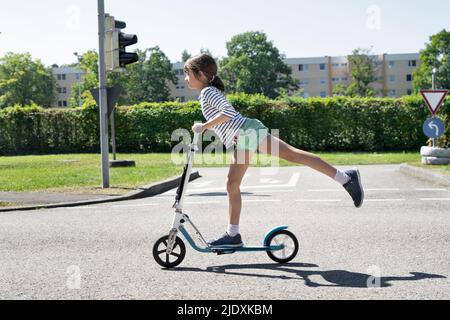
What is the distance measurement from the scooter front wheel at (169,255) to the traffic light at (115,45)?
292 inches

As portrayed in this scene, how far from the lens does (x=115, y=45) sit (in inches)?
454

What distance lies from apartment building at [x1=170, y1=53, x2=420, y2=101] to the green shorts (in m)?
98.2

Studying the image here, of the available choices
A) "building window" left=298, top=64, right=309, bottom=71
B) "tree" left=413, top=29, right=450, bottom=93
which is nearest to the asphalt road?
"tree" left=413, top=29, right=450, bottom=93

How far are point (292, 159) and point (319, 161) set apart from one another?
0.22 meters

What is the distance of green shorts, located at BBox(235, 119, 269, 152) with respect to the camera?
4.69 meters

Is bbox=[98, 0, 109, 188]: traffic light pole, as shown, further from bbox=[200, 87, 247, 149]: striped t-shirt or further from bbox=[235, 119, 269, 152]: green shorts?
bbox=[235, 119, 269, 152]: green shorts

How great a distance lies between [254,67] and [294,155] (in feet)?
243

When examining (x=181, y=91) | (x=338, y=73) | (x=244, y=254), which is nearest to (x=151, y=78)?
(x=181, y=91)

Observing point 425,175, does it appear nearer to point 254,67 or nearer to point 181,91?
point 254,67

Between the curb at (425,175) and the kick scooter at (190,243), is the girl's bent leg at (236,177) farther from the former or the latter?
the curb at (425,175)

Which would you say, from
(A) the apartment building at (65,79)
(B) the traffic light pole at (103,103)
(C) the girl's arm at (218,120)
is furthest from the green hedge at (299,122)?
(A) the apartment building at (65,79)

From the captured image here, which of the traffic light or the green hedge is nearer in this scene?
the traffic light

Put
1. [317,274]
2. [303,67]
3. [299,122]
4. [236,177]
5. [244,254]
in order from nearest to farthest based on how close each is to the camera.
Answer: [317,274] → [236,177] → [244,254] → [299,122] → [303,67]

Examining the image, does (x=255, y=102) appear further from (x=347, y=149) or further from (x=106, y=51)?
(x=106, y=51)
